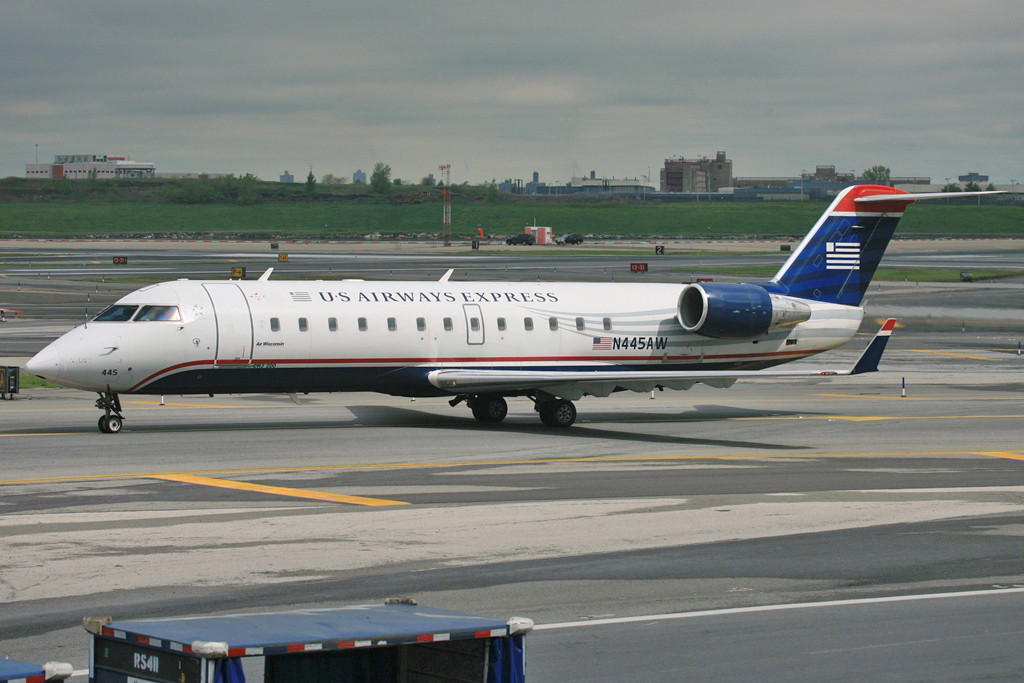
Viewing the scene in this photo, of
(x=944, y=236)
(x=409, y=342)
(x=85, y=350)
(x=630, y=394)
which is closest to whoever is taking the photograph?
(x=85, y=350)

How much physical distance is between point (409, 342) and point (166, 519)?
11870mm

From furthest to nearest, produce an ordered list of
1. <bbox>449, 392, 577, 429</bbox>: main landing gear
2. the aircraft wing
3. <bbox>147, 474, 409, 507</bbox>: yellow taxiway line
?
<bbox>449, 392, 577, 429</bbox>: main landing gear
the aircraft wing
<bbox>147, 474, 409, 507</bbox>: yellow taxiway line

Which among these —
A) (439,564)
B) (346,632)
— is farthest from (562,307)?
(346,632)

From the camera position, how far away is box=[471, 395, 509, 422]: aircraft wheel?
1248 inches

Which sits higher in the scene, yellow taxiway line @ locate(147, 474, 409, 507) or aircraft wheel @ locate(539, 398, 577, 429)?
aircraft wheel @ locate(539, 398, 577, 429)

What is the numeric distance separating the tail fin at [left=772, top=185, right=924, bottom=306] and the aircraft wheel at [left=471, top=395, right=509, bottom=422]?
8648mm

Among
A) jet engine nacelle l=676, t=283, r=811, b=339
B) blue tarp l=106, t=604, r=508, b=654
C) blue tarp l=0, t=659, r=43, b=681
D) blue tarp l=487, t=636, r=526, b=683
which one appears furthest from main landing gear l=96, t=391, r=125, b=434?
blue tarp l=487, t=636, r=526, b=683

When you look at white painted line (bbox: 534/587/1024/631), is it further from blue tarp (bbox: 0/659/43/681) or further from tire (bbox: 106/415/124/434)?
tire (bbox: 106/415/124/434)

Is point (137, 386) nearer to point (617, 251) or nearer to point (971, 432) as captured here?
point (971, 432)

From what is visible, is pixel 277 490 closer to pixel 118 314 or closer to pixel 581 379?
pixel 118 314

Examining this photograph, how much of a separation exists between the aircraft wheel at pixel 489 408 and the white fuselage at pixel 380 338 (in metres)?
1.18

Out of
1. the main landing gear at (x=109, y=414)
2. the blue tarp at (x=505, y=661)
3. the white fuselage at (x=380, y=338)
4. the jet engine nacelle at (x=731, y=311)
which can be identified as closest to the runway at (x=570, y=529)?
the main landing gear at (x=109, y=414)

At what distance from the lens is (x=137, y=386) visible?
2791 centimetres

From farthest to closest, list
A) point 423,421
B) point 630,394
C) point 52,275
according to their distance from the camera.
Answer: point 52,275, point 630,394, point 423,421
